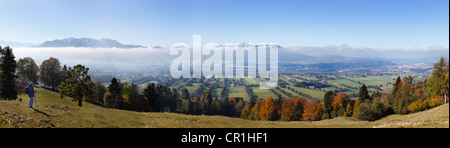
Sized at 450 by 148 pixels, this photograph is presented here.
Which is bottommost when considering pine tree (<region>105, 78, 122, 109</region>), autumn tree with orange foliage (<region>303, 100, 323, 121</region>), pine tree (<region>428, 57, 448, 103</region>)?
autumn tree with orange foliage (<region>303, 100, 323, 121</region>)

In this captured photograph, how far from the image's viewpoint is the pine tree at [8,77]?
4544 centimetres

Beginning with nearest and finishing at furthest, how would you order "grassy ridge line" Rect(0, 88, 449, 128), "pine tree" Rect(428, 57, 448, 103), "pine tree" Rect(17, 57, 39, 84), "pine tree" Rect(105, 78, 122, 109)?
"grassy ridge line" Rect(0, 88, 449, 128), "pine tree" Rect(428, 57, 448, 103), "pine tree" Rect(105, 78, 122, 109), "pine tree" Rect(17, 57, 39, 84)

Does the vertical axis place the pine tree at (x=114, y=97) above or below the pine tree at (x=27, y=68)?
below

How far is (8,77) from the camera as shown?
46.7 metres

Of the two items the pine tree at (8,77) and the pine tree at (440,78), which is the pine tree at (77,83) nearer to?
the pine tree at (8,77)

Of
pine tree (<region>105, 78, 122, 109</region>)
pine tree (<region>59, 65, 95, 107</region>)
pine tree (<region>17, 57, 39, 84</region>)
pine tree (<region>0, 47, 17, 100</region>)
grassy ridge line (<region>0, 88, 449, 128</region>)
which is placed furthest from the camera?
pine tree (<region>17, 57, 39, 84</region>)

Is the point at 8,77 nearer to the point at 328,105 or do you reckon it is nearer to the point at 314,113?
the point at 314,113

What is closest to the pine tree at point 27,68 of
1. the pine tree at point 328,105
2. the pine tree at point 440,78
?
the pine tree at point 328,105

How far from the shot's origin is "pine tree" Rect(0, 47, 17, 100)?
149 ft

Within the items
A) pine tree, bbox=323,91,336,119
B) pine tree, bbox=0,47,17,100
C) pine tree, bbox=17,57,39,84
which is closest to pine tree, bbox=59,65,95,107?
pine tree, bbox=0,47,17,100

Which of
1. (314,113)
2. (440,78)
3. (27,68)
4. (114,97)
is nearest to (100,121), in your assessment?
(114,97)

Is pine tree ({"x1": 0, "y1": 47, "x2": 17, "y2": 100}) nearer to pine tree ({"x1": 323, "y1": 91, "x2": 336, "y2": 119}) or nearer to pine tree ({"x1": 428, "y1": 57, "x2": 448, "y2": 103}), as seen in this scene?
pine tree ({"x1": 323, "y1": 91, "x2": 336, "y2": 119})

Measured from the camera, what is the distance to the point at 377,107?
5394cm
